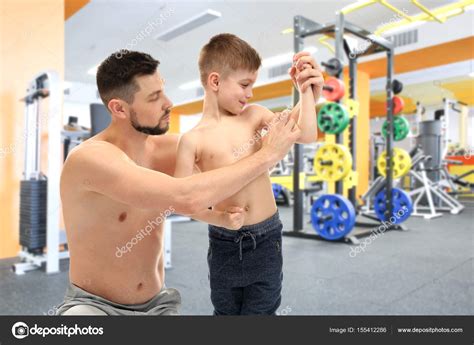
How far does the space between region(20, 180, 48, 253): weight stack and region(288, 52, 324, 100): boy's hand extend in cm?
221

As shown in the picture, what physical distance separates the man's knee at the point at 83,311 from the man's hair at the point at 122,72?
1.23 ft

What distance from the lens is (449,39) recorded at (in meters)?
4.56

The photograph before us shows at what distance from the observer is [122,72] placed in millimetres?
619

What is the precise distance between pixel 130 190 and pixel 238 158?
196 mm

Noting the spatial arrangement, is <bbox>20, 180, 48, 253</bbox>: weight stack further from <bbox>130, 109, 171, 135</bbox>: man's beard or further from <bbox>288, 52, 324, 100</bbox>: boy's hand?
<bbox>288, 52, 324, 100</bbox>: boy's hand

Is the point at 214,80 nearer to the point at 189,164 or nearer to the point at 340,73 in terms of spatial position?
the point at 189,164

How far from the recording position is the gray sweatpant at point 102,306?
683mm

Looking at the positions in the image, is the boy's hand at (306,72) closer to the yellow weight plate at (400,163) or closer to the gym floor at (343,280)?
the gym floor at (343,280)

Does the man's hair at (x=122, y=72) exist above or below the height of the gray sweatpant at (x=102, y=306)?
above

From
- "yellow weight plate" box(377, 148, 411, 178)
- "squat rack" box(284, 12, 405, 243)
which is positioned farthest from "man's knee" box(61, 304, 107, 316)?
"yellow weight plate" box(377, 148, 411, 178)

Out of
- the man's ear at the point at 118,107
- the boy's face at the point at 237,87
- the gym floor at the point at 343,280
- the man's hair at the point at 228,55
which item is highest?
the man's hair at the point at 228,55

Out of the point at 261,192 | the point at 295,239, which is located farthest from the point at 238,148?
the point at 295,239

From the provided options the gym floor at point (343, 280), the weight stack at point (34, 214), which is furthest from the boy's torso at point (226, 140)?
the weight stack at point (34, 214)

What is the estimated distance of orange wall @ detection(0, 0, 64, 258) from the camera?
6.14 ft
